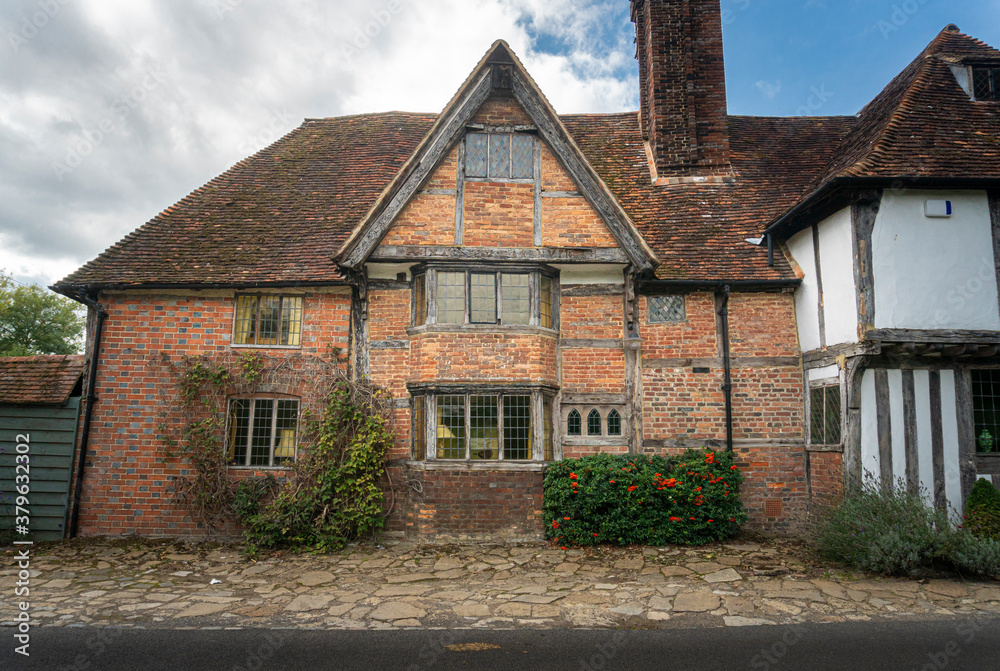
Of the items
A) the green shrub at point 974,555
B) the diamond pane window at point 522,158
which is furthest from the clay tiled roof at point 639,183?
the green shrub at point 974,555

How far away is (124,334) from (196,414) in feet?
6.62

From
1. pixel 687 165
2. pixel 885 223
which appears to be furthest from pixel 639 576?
pixel 687 165

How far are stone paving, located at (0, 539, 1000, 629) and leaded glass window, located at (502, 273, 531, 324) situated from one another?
3.83 meters

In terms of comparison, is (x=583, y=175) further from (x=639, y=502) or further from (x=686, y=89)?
(x=639, y=502)

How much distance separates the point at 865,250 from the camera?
8.98m

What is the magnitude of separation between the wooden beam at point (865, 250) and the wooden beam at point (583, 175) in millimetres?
3099

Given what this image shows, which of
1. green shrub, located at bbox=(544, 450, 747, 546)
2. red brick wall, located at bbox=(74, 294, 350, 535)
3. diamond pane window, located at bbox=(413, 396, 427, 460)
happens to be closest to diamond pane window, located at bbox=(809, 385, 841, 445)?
green shrub, located at bbox=(544, 450, 747, 546)

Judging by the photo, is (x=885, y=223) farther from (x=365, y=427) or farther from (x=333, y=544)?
(x=333, y=544)

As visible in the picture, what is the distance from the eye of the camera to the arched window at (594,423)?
1053 cm

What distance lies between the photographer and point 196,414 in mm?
10398

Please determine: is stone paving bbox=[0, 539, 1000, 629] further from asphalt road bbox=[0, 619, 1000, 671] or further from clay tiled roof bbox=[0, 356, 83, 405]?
clay tiled roof bbox=[0, 356, 83, 405]

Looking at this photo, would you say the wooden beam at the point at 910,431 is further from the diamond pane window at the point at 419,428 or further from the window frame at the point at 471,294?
the diamond pane window at the point at 419,428

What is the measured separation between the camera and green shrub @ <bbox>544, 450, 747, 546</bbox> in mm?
9414

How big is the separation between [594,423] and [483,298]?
9.95 feet
